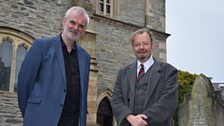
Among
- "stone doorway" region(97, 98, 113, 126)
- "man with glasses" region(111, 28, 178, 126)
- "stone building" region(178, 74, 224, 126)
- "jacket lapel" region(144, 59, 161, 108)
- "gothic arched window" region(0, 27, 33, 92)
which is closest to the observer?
"man with glasses" region(111, 28, 178, 126)

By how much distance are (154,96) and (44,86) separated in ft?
3.62

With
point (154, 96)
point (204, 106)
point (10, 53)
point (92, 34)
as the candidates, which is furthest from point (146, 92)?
point (92, 34)

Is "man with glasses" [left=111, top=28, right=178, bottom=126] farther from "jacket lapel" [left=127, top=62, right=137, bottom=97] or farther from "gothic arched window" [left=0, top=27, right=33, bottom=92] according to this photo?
"gothic arched window" [left=0, top=27, right=33, bottom=92]

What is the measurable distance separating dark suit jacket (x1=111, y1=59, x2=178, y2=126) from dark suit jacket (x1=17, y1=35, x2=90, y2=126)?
15.7 inches

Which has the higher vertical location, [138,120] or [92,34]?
[92,34]

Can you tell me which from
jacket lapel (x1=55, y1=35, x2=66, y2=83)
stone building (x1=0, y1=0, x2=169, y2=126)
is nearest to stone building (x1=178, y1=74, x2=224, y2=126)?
stone building (x1=0, y1=0, x2=169, y2=126)

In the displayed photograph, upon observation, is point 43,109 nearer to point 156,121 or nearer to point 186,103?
point 156,121

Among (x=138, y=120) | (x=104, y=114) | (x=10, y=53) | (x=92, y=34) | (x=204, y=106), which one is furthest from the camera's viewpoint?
(x=104, y=114)

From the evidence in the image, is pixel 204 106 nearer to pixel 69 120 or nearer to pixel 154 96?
pixel 154 96

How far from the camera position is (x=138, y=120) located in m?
3.45

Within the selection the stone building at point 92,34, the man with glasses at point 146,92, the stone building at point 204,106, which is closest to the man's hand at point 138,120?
the man with glasses at point 146,92

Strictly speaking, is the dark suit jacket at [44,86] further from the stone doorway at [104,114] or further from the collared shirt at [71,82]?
the stone doorway at [104,114]

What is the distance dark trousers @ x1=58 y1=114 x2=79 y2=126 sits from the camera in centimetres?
349

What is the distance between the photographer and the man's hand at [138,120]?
344 cm
